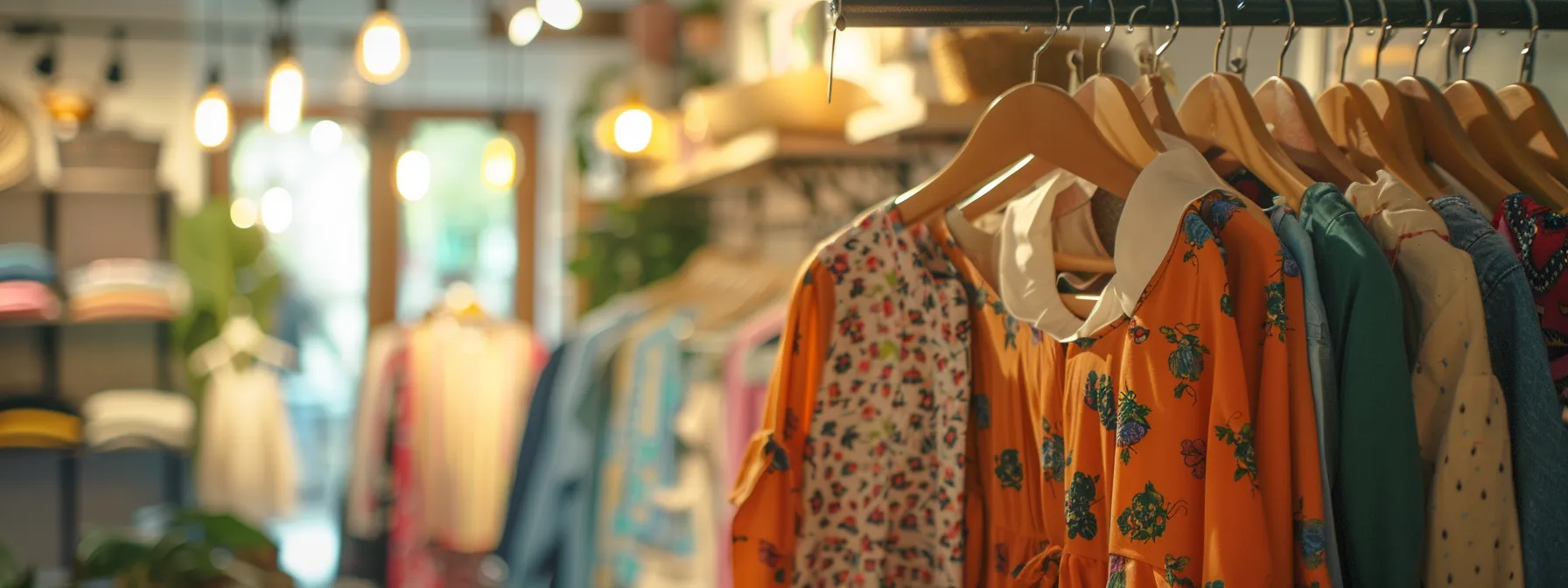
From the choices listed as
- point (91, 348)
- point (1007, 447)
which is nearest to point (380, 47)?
point (1007, 447)

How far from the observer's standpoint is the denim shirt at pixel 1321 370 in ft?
2.91

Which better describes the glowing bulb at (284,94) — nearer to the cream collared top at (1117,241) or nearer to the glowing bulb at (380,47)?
the glowing bulb at (380,47)

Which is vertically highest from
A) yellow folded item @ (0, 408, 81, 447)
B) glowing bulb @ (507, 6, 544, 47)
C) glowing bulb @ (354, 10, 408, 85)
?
glowing bulb @ (507, 6, 544, 47)

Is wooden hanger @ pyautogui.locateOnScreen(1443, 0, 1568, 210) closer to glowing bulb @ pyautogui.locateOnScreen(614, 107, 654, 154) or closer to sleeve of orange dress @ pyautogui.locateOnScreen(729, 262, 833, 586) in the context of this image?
sleeve of orange dress @ pyautogui.locateOnScreen(729, 262, 833, 586)

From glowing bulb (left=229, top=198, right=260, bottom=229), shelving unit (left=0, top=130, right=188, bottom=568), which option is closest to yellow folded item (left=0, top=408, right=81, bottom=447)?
shelving unit (left=0, top=130, right=188, bottom=568)

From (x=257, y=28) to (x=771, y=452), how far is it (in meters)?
5.69

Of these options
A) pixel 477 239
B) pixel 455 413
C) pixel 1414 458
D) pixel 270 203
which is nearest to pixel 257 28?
pixel 477 239

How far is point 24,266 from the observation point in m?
4.29

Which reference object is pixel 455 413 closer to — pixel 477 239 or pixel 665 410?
pixel 665 410

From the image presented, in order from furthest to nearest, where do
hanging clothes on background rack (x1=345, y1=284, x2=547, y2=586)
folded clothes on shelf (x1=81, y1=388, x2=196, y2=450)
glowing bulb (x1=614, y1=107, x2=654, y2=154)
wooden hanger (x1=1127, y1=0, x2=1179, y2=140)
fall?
1. folded clothes on shelf (x1=81, y1=388, x2=196, y2=450)
2. hanging clothes on background rack (x1=345, y1=284, x2=547, y2=586)
3. glowing bulb (x1=614, y1=107, x2=654, y2=154)
4. wooden hanger (x1=1127, y1=0, x2=1179, y2=140)

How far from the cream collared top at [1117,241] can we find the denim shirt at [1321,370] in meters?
0.08

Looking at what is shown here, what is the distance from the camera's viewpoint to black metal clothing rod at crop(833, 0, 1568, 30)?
0.98 meters

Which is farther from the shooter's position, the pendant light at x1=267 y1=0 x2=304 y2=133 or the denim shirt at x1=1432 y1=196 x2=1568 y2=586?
the pendant light at x1=267 y1=0 x2=304 y2=133

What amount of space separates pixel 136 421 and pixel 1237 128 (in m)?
4.28
